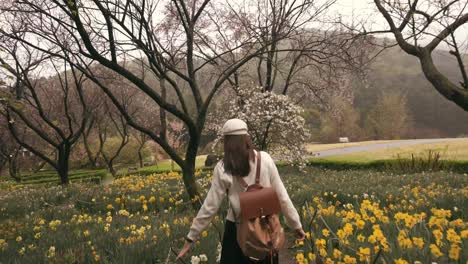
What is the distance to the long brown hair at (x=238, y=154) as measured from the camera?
286 cm

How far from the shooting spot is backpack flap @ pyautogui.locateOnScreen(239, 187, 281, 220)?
2.69 meters

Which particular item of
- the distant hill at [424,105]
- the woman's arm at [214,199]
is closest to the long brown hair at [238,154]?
the woman's arm at [214,199]

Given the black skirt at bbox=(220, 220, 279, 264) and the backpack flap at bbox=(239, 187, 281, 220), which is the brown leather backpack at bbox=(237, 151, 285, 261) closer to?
the backpack flap at bbox=(239, 187, 281, 220)

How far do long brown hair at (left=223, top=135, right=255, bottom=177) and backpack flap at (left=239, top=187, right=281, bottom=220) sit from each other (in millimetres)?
225

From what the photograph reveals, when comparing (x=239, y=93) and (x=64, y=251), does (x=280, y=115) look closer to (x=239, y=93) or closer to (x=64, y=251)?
(x=239, y=93)

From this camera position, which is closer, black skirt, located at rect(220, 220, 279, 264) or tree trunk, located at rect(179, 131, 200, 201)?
black skirt, located at rect(220, 220, 279, 264)

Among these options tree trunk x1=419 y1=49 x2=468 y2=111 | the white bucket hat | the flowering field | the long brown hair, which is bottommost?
the flowering field

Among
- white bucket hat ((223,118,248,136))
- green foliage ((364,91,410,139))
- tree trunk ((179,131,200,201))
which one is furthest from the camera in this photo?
green foliage ((364,91,410,139))

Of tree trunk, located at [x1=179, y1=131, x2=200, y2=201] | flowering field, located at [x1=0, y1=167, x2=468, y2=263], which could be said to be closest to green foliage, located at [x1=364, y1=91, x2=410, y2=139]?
flowering field, located at [x1=0, y1=167, x2=468, y2=263]

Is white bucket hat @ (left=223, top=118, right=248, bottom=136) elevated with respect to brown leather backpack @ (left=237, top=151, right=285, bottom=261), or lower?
elevated

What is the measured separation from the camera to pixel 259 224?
8.92ft

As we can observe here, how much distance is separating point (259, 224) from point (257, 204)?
6.2 inches

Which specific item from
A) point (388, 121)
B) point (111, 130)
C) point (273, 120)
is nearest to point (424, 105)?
point (388, 121)

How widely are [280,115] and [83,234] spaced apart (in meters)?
11.3
